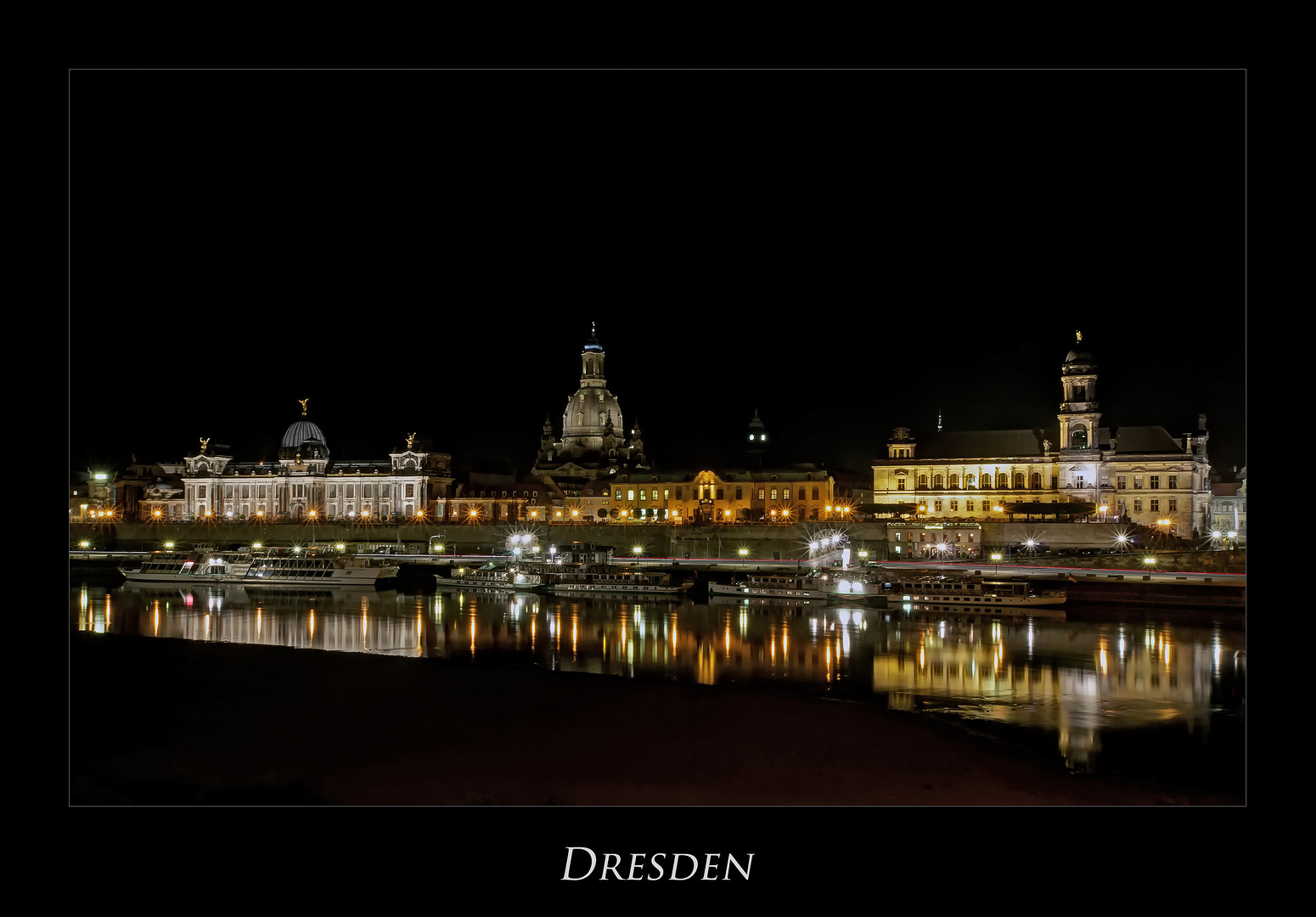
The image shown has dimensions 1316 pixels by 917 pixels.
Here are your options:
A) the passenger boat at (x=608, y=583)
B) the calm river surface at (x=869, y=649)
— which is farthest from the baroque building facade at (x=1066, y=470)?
the calm river surface at (x=869, y=649)

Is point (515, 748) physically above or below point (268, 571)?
above

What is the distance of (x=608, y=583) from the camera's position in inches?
1848

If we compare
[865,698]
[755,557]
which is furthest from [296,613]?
[755,557]

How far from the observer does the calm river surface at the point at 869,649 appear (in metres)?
20.9

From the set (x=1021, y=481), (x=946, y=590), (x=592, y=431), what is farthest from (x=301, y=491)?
(x=946, y=590)

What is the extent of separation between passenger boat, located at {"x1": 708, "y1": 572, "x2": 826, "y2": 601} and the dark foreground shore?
2011 cm

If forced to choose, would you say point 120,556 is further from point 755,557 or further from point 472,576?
point 755,557

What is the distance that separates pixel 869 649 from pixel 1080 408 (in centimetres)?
4562

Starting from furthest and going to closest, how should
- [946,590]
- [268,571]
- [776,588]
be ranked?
[268,571], [776,588], [946,590]

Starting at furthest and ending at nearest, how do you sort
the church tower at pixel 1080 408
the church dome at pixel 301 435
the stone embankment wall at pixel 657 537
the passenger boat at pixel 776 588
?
the church dome at pixel 301 435 → the church tower at pixel 1080 408 → the stone embankment wall at pixel 657 537 → the passenger boat at pixel 776 588

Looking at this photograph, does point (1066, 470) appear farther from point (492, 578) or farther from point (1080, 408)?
point (492, 578)

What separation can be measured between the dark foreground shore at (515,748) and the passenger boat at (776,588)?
66.0ft

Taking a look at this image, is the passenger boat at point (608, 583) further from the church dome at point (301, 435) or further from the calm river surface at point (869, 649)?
the church dome at point (301, 435)

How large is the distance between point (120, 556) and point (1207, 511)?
67.6 m
